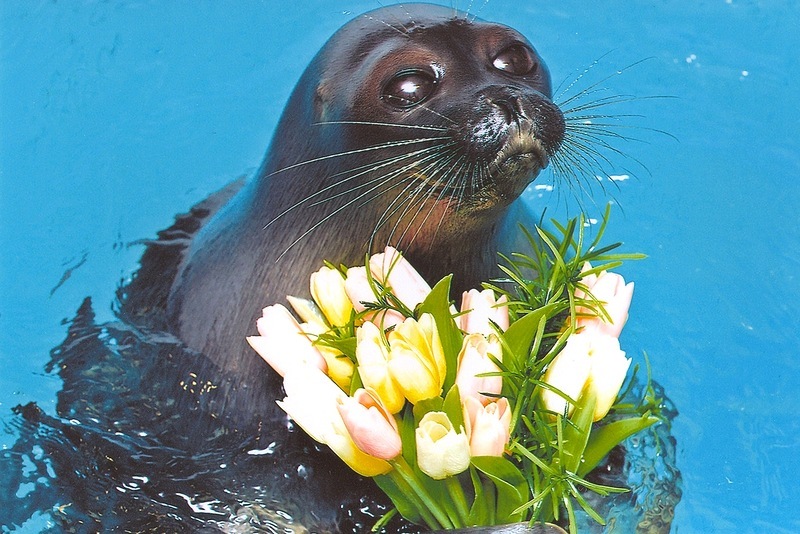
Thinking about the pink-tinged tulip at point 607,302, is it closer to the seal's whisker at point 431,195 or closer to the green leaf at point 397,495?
the seal's whisker at point 431,195

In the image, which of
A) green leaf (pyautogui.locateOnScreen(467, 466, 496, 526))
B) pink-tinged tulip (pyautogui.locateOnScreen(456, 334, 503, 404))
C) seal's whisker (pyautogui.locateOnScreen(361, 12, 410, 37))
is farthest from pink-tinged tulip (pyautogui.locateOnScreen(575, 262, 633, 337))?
seal's whisker (pyautogui.locateOnScreen(361, 12, 410, 37))

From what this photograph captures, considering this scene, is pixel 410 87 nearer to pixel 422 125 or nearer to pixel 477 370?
pixel 422 125

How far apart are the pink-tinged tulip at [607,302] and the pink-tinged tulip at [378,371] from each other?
1.52ft

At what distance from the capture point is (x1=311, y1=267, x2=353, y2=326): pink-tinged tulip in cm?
254

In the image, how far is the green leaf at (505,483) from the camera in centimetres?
220

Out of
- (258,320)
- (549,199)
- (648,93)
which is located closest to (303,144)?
(258,320)

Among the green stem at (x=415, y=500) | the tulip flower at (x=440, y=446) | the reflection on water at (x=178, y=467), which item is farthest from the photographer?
the reflection on water at (x=178, y=467)

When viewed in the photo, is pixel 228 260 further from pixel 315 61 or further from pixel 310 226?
pixel 315 61

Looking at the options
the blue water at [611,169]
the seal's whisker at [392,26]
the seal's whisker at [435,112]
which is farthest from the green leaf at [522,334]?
the blue water at [611,169]

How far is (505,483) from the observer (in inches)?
88.6

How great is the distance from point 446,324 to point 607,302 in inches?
14.2

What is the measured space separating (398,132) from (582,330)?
0.58 meters

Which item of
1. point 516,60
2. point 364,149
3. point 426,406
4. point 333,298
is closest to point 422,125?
point 364,149

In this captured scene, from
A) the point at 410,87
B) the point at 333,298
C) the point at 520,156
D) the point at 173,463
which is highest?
the point at 410,87
